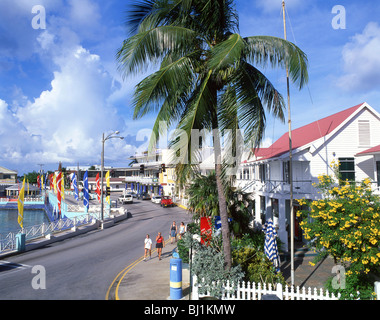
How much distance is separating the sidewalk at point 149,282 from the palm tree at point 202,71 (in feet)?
9.95

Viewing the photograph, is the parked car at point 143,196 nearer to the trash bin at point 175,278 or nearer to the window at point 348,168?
the window at point 348,168

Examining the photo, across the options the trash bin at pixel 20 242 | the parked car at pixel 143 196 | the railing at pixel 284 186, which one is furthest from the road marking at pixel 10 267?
the parked car at pixel 143 196

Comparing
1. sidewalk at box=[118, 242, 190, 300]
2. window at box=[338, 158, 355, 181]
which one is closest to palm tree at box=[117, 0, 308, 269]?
sidewalk at box=[118, 242, 190, 300]

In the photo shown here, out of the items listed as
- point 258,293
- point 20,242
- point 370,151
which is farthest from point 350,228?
point 20,242

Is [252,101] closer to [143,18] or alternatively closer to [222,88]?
[222,88]

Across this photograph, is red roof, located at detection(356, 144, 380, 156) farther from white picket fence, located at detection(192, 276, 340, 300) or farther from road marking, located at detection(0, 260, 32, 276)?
road marking, located at detection(0, 260, 32, 276)

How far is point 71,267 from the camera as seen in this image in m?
14.4

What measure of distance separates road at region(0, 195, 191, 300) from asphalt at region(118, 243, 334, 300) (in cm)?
85

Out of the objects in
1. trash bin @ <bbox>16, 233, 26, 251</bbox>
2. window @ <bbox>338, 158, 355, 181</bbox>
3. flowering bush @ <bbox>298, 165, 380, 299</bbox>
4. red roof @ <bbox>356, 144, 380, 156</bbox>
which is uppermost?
red roof @ <bbox>356, 144, 380, 156</bbox>

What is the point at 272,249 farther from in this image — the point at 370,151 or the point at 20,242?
the point at 20,242

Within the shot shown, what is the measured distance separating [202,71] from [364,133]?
1426cm

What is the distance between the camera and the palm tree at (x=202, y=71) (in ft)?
29.2

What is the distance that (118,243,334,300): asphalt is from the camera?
11000 millimetres
